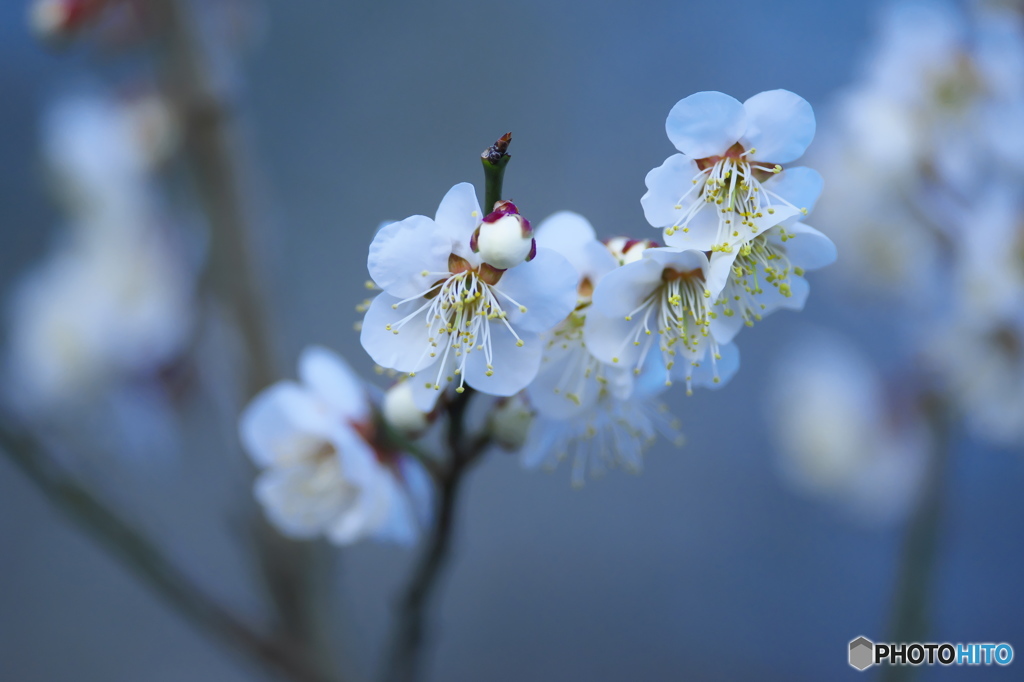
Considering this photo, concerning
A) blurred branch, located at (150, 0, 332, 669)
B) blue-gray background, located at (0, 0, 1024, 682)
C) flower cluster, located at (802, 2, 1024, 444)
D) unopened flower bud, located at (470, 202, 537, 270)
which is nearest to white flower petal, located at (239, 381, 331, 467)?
unopened flower bud, located at (470, 202, 537, 270)

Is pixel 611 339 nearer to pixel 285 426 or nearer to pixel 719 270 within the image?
pixel 719 270

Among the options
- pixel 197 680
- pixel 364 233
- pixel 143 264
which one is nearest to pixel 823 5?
pixel 364 233

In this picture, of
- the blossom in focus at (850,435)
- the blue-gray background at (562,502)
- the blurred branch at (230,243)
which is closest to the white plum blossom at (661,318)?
the blurred branch at (230,243)

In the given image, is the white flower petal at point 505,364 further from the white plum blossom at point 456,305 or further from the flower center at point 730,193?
the flower center at point 730,193

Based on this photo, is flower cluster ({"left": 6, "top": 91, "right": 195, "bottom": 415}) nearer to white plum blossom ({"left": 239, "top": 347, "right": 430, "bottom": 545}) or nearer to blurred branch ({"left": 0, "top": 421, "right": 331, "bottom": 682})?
blurred branch ({"left": 0, "top": 421, "right": 331, "bottom": 682})

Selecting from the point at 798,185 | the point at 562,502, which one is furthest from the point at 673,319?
the point at 562,502

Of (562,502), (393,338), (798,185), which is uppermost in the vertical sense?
(562,502)

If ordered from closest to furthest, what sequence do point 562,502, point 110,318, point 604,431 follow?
point 604,431
point 110,318
point 562,502

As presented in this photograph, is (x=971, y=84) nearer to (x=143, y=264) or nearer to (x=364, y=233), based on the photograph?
(x=143, y=264)
